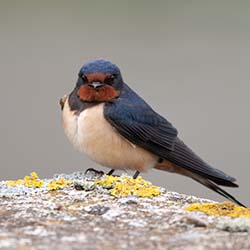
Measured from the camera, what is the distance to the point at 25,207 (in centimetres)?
284

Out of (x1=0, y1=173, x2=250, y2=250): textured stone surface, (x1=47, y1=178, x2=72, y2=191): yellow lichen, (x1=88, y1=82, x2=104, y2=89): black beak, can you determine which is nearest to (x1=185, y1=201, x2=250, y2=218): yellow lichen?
(x1=0, y1=173, x2=250, y2=250): textured stone surface

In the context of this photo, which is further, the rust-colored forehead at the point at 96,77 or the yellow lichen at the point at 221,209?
the rust-colored forehead at the point at 96,77

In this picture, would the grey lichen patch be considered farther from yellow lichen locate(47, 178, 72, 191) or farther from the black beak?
the black beak

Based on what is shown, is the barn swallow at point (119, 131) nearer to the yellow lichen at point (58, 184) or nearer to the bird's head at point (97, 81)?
the bird's head at point (97, 81)

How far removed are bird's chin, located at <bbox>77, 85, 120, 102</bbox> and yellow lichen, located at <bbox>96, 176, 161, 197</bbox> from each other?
1.01 metres

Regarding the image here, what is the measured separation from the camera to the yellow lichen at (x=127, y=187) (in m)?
3.13

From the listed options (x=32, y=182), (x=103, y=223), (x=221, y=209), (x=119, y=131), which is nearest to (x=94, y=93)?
(x=119, y=131)

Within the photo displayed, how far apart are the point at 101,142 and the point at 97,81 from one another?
1.14ft

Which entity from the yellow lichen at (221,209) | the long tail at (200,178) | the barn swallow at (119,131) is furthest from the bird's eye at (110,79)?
the yellow lichen at (221,209)

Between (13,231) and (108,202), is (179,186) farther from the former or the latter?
(13,231)

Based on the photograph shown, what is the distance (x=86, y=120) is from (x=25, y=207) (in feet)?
4.42

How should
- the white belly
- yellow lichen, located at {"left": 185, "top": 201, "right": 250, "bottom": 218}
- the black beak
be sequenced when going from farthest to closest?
the black beak
the white belly
yellow lichen, located at {"left": 185, "top": 201, "right": 250, "bottom": 218}

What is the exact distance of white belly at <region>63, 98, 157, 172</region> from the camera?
409 cm

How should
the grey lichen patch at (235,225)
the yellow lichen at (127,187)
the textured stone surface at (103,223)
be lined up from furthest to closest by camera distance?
1. the yellow lichen at (127,187)
2. the grey lichen patch at (235,225)
3. the textured stone surface at (103,223)
